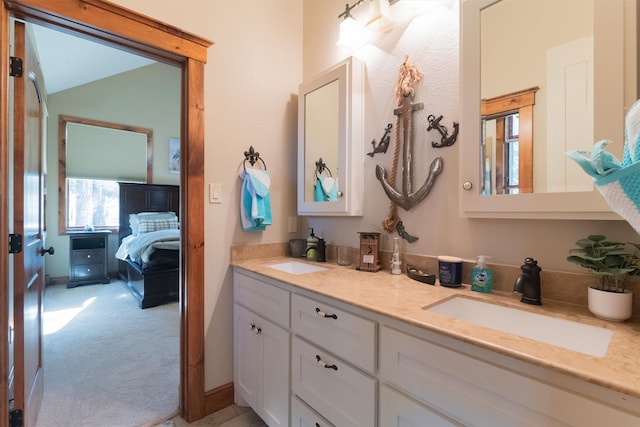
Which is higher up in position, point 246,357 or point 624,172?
point 624,172

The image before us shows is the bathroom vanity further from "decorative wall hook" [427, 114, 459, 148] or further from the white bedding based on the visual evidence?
the white bedding

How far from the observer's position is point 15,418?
4.26 ft

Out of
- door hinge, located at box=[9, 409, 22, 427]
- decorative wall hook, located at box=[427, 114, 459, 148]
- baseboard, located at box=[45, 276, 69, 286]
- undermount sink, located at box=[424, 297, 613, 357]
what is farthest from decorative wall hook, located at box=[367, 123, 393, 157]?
baseboard, located at box=[45, 276, 69, 286]

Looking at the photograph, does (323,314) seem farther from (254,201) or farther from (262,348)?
(254,201)

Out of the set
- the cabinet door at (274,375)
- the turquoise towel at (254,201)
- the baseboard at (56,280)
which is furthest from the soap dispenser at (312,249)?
the baseboard at (56,280)

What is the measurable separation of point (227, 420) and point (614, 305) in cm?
189

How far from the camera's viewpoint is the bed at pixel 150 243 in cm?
363

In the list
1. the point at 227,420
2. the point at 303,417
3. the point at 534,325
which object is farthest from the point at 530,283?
the point at 227,420

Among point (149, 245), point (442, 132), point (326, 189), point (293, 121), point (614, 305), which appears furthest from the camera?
point (149, 245)

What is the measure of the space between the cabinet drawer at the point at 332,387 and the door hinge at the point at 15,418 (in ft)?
4.09

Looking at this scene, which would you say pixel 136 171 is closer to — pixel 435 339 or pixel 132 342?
pixel 132 342

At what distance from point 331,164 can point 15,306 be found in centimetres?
173

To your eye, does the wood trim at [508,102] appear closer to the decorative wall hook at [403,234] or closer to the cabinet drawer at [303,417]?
the decorative wall hook at [403,234]

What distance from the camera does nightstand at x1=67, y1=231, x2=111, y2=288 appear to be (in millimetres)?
4547
